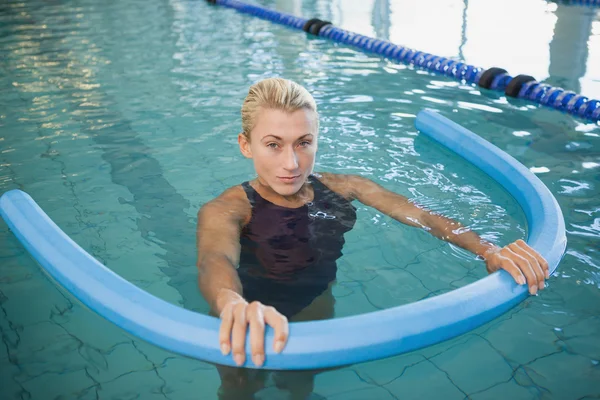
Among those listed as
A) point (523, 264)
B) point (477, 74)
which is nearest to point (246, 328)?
point (523, 264)

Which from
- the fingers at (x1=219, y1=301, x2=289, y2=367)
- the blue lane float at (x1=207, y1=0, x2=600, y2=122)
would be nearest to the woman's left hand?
the fingers at (x1=219, y1=301, x2=289, y2=367)

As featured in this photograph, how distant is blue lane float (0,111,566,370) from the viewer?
5.91ft

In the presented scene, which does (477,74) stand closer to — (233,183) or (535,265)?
(233,183)

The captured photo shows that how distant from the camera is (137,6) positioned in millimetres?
11203

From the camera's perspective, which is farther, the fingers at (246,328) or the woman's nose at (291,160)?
the woman's nose at (291,160)

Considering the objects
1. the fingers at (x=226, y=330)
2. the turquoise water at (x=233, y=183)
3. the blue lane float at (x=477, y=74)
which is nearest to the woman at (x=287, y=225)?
the fingers at (x=226, y=330)

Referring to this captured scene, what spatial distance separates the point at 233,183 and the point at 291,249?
4.33 feet

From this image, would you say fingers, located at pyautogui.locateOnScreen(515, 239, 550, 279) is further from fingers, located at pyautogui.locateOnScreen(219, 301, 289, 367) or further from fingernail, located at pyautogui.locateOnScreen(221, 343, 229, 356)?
fingernail, located at pyautogui.locateOnScreen(221, 343, 229, 356)

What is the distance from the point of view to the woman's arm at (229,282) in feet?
5.51

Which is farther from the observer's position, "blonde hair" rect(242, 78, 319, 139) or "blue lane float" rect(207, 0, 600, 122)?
"blue lane float" rect(207, 0, 600, 122)

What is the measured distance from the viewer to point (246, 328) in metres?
1.70

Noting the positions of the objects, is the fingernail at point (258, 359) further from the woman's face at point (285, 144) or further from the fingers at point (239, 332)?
the woman's face at point (285, 144)

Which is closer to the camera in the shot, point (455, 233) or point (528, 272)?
point (528, 272)

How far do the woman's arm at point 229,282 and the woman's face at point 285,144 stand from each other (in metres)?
0.24
